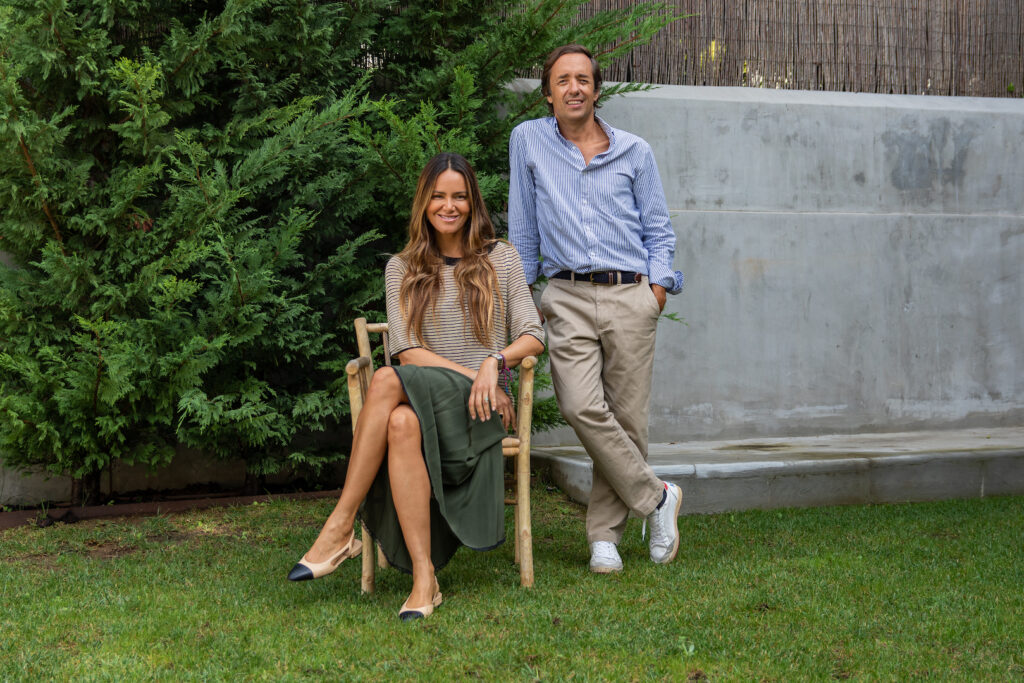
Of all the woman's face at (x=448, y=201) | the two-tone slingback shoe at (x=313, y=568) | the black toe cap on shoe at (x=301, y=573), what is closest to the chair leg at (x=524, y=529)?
the two-tone slingback shoe at (x=313, y=568)

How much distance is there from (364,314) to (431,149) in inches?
36.3

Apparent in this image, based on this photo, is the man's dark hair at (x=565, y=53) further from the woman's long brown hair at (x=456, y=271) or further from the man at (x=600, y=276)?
the woman's long brown hair at (x=456, y=271)

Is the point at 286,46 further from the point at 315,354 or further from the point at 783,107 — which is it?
the point at 783,107

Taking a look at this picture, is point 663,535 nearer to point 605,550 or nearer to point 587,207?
point 605,550

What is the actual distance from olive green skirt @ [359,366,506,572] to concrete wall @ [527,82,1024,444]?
2.84 metres

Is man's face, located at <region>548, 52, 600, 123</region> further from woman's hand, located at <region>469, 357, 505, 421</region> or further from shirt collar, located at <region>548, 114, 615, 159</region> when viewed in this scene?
woman's hand, located at <region>469, 357, 505, 421</region>

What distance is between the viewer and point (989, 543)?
412cm

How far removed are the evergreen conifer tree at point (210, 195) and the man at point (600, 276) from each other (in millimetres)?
1088

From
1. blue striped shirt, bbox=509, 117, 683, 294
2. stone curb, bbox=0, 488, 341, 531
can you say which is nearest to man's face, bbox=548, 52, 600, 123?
blue striped shirt, bbox=509, 117, 683, 294

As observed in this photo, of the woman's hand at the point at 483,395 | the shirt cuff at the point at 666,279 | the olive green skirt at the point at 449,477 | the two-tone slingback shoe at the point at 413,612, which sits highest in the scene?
the shirt cuff at the point at 666,279

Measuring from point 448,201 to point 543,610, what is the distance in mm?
1477

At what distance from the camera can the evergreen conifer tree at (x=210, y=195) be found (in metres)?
4.43

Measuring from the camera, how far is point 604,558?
3686mm

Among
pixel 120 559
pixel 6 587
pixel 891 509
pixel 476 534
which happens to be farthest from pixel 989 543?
pixel 6 587
